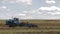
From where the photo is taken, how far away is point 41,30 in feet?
11.3

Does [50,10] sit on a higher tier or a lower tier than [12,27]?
higher

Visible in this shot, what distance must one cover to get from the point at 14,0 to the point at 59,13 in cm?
120

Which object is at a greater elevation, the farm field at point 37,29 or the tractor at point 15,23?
the tractor at point 15,23

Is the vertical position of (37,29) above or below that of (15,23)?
below

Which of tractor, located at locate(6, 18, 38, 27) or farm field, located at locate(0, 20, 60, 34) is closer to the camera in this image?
farm field, located at locate(0, 20, 60, 34)

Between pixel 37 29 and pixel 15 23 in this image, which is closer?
pixel 37 29

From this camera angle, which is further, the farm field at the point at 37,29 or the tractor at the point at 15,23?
the tractor at the point at 15,23

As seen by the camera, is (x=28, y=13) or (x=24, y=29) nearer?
(x=24, y=29)

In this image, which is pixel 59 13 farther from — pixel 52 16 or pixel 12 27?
pixel 12 27

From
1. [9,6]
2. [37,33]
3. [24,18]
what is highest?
[9,6]

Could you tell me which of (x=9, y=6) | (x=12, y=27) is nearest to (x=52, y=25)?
(x=12, y=27)

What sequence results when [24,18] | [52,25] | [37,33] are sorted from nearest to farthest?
[37,33] → [52,25] → [24,18]

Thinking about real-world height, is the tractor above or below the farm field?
above

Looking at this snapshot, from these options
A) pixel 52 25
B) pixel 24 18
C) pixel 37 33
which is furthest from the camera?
pixel 24 18
